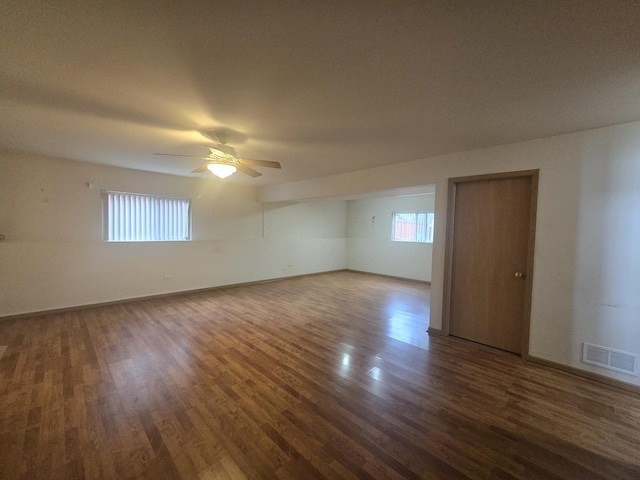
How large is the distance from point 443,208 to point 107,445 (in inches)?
157

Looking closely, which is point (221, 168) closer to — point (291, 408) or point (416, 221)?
point (291, 408)

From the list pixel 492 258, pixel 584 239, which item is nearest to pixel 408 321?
pixel 492 258

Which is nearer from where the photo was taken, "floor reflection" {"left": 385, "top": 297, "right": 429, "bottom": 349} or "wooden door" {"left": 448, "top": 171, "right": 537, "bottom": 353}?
"wooden door" {"left": 448, "top": 171, "right": 537, "bottom": 353}

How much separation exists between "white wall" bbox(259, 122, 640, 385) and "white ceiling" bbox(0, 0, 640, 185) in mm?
242

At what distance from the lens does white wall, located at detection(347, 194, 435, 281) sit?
7.12 m

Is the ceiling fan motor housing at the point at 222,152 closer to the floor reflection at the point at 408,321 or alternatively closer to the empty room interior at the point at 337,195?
the empty room interior at the point at 337,195

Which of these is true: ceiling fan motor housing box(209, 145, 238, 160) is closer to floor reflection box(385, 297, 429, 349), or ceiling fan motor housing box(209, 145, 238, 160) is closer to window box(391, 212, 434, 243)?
floor reflection box(385, 297, 429, 349)

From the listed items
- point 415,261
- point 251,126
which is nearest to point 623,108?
point 251,126

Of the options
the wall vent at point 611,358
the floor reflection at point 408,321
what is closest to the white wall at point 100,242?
the floor reflection at point 408,321

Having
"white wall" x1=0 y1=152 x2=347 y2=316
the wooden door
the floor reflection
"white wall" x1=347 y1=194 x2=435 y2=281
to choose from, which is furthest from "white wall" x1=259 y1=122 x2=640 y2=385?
"white wall" x1=0 y1=152 x2=347 y2=316

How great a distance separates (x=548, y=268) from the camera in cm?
282

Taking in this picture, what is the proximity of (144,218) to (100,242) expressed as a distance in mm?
808

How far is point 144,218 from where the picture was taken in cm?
503

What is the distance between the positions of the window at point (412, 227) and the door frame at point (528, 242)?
3.68 metres
